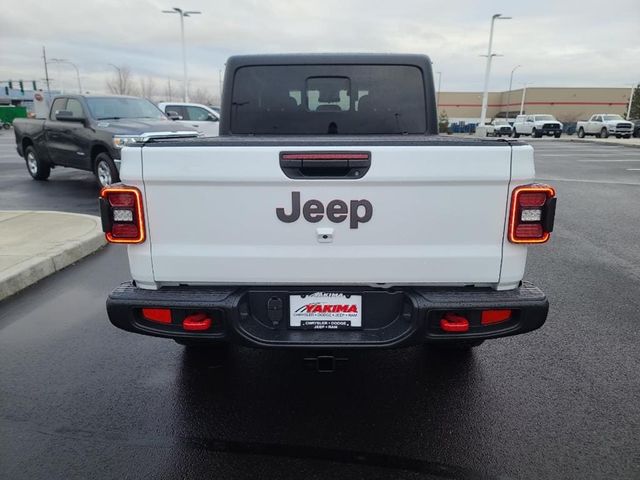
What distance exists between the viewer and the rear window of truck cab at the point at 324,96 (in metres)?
4.21

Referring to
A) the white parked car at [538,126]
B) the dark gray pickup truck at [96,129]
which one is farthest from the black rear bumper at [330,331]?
the white parked car at [538,126]

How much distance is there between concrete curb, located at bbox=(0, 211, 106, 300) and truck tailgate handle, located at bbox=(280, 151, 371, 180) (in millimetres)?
3624

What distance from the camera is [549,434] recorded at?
2.72m

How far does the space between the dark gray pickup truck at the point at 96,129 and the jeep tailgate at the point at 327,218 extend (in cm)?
671

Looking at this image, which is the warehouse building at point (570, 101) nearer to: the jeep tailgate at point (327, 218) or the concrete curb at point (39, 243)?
the concrete curb at point (39, 243)

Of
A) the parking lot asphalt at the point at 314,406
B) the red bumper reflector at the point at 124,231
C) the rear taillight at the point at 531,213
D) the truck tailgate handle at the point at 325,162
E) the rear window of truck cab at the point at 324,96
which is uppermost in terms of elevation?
the rear window of truck cab at the point at 324,96

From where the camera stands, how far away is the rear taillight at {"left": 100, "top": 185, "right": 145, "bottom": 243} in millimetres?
2502

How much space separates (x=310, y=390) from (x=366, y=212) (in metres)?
1.36

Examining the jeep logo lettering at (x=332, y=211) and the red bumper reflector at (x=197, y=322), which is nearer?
the jeep logo lettering at (x=332, y=211)

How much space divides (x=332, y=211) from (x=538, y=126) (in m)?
47.1

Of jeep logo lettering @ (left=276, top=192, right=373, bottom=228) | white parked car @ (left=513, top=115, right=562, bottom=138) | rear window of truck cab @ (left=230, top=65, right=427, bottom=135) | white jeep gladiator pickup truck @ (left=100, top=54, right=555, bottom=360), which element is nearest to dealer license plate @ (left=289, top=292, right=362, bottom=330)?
white jeep gladiator pickup truck @ (left=100, top=54, right=555, bottom=360)

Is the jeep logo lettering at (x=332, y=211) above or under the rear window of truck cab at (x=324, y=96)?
under

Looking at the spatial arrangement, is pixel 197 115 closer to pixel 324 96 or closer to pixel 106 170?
pixel 106 170

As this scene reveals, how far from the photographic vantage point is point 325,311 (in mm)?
2568
